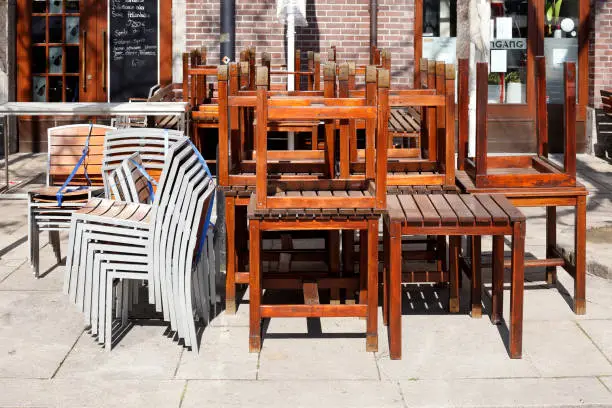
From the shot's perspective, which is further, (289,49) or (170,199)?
(289,49)

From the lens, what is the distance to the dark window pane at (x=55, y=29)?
13273 millimetres

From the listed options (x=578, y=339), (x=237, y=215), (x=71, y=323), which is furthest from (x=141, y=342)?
(x=578, y=339)

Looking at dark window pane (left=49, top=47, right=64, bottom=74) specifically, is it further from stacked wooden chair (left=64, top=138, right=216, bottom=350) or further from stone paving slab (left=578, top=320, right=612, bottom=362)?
stone paving slab (left=578, top=320, right=612, bottom=362)

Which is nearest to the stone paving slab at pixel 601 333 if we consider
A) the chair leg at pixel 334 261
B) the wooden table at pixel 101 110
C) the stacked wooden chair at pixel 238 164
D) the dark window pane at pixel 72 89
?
the chair leg at pixel 334 261

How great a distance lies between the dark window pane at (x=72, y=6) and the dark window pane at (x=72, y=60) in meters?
0.47

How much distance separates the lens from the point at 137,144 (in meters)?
7.21

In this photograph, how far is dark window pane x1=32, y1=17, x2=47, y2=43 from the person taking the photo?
43.5 ft

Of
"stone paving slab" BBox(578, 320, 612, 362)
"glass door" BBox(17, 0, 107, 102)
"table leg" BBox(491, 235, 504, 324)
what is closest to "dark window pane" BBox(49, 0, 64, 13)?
"glass door" BBox(17, 0, 107, 102)

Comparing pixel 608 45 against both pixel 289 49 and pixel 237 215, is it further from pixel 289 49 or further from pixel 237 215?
pixel 237 215

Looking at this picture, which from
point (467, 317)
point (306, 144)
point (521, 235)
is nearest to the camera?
point (521, 235)

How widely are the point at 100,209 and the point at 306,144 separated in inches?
213

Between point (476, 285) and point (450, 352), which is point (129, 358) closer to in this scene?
point (450, 352)

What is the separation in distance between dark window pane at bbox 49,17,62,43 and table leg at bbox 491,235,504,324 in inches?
340

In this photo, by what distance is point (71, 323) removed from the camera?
20.1ft
